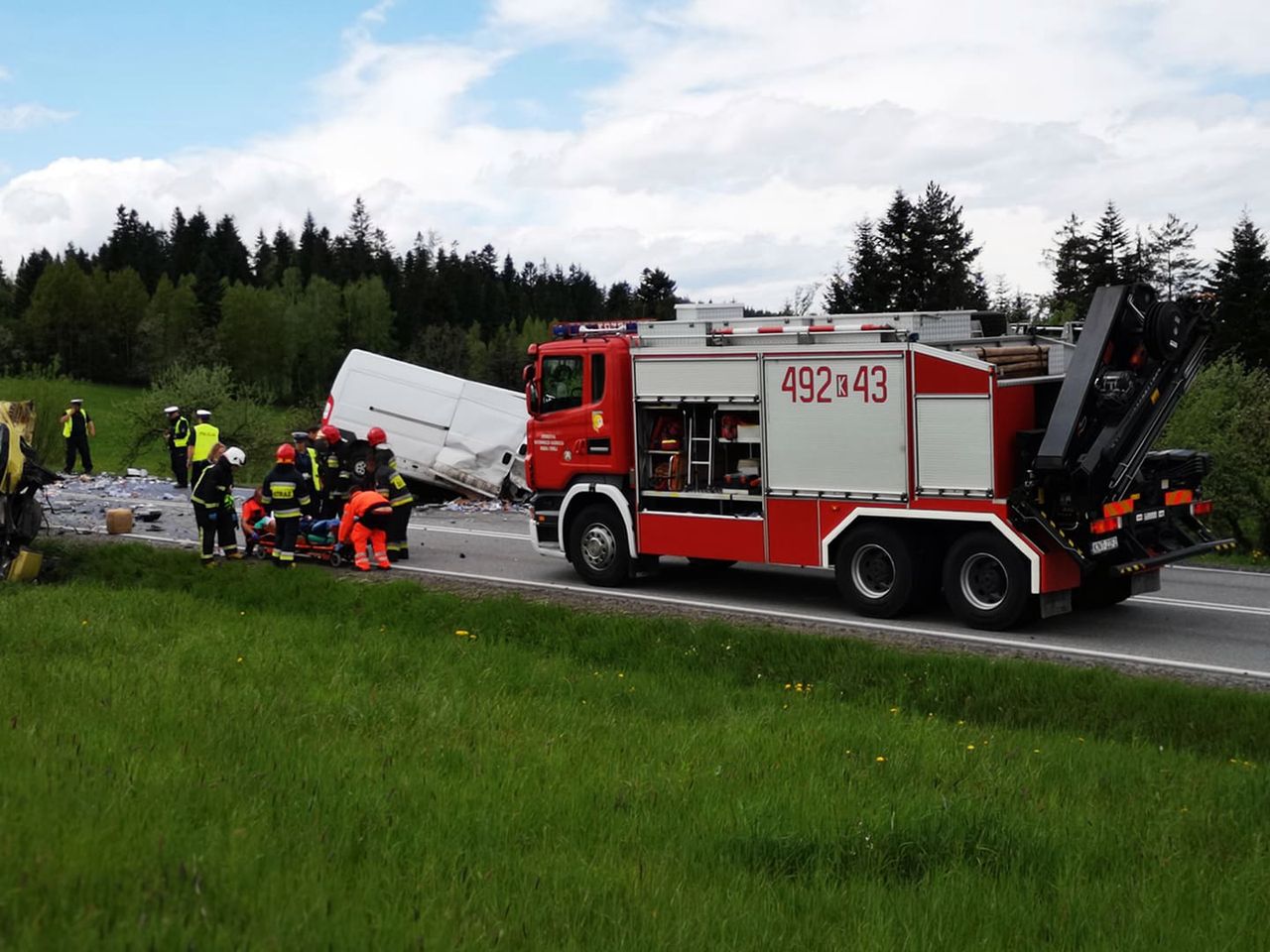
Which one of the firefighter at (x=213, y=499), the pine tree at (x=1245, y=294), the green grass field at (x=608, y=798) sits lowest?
the green grass field at (x=608, y=798)

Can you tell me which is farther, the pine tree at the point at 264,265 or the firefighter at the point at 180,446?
the pine tree at the point at 264,265

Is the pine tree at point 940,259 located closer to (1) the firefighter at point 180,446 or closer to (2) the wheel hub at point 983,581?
(1) the firefighter at point 180,446

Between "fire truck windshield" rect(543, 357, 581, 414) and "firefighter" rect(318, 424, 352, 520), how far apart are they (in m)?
3.45

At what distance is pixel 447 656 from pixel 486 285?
10507cm

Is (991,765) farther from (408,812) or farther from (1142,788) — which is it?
(408,812)

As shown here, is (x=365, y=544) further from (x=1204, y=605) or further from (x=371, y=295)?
(x=371, y=295)

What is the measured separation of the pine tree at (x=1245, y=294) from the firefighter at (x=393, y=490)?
45.6m

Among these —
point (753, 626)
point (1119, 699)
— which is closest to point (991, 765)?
point (1119, 699)

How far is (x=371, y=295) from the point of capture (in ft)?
338

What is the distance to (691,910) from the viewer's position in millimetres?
4785

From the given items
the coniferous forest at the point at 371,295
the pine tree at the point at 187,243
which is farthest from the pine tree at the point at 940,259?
the pine tree at the point at 187,243

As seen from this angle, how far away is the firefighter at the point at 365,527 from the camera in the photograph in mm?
16312

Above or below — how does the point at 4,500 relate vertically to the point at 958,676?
above

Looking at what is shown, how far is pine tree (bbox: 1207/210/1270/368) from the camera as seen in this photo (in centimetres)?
5569
